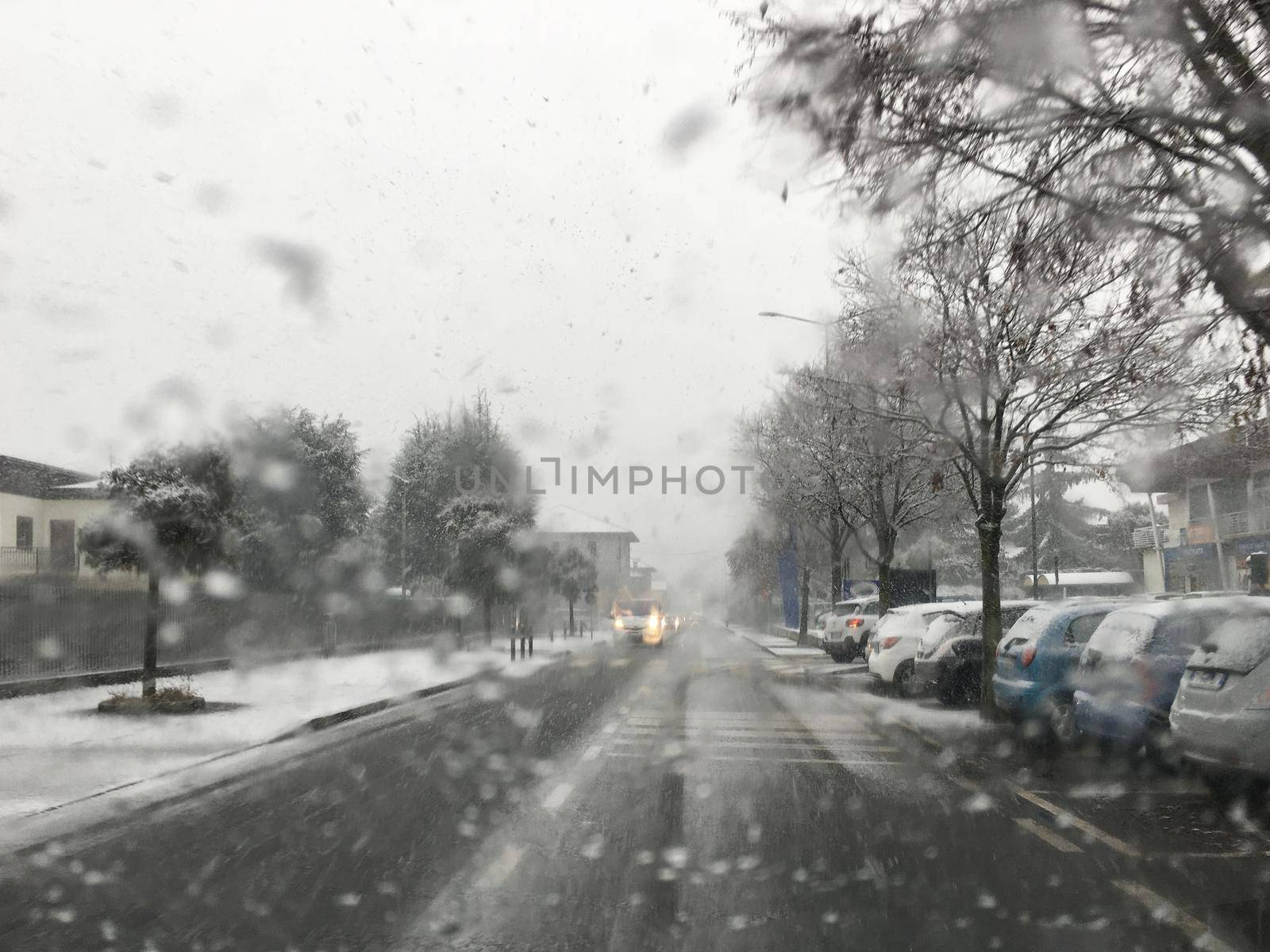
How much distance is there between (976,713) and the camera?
15406 millimetres

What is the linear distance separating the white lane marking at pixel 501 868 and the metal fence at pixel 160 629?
11907 mm

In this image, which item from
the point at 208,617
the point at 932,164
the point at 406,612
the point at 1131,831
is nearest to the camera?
the point at 932,164

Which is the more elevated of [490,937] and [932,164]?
[932,164]

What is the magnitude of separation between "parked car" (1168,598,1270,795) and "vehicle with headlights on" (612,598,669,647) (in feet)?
112

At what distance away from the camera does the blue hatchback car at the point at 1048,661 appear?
1174cm

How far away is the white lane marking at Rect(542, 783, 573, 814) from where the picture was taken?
788 cm

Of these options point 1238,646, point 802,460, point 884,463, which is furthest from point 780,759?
point 802,460

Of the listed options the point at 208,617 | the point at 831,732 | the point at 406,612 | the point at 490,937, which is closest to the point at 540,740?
the point at 831,732

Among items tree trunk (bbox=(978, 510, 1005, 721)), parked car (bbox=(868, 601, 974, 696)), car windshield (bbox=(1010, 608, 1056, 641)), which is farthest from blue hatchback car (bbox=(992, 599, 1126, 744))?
parked car (bbox=(868, 601, 974, 696))

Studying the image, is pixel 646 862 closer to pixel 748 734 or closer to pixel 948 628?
pixel 748 734

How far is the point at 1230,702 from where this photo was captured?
7.66 meters

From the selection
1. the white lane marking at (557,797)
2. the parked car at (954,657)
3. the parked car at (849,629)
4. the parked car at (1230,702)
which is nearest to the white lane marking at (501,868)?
the white lane marking at (557,797)

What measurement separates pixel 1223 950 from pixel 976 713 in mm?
11073

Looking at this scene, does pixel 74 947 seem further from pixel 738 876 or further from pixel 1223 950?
pixel 1223 950
